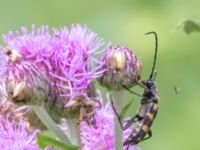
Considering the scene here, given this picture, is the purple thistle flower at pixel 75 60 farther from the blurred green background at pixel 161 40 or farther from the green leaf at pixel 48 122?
the blurred green background at pixel 161 40

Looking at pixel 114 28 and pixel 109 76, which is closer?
pixel 109 76

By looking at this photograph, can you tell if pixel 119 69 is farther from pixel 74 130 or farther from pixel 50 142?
pixel 50 142

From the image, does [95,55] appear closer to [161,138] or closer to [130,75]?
[130,75]

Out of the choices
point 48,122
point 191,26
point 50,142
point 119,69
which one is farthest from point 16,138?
point 191,26

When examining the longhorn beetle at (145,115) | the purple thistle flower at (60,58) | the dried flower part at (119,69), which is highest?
the purple thistle flower at (60,58)

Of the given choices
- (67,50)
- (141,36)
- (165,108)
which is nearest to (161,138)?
(165,108)

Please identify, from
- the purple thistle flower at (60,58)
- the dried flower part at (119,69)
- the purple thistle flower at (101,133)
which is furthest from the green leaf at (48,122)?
the dried flower part at (119,69)
